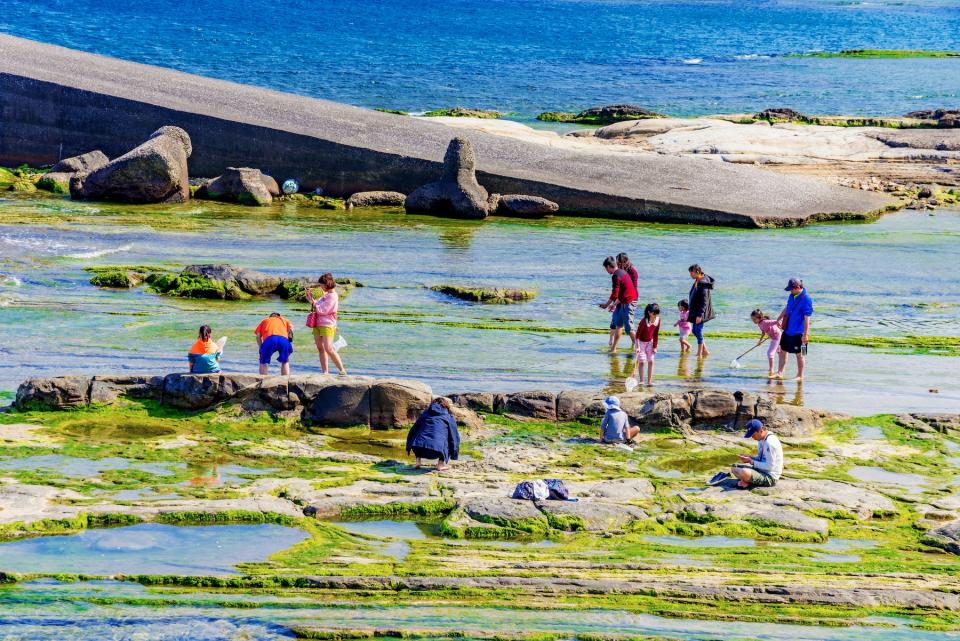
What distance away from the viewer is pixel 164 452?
1299 cm

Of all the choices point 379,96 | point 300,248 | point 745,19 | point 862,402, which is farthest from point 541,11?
point 862,402

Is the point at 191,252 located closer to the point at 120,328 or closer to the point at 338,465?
the point at 120,328

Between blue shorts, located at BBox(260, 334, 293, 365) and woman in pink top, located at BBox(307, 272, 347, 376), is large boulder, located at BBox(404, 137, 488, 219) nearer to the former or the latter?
woman in pink top, located at BBox(307, 272, 347, 376)

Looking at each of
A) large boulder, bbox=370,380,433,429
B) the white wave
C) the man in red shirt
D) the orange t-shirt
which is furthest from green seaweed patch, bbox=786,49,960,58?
large boulder, bbox=370,380,433,429

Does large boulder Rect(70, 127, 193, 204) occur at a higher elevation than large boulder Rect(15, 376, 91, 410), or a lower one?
higher

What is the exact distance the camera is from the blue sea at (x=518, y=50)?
60.2m

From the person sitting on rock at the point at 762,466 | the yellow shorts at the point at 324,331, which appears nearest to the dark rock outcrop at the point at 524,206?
the yellow shorts at the point at 324,331

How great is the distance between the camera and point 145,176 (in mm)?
27438

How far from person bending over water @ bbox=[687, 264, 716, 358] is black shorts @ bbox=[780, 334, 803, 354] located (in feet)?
4.58

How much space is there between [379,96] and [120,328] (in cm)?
4059

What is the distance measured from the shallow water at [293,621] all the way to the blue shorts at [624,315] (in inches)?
326

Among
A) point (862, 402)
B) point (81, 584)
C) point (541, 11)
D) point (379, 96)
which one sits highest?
point (541, 11)

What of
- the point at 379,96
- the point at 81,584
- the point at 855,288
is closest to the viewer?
the point at 81,584

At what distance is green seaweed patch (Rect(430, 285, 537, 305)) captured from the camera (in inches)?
815
